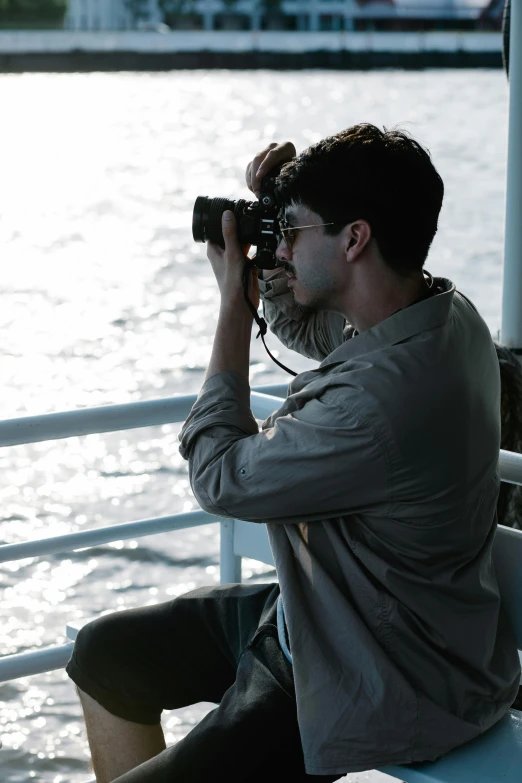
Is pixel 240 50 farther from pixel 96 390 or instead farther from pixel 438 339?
pixel 438 339

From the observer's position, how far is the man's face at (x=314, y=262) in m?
1.66

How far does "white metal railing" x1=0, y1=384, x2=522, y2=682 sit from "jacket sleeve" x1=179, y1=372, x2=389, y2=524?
41cm

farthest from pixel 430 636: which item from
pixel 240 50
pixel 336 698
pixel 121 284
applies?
pixel 240 50

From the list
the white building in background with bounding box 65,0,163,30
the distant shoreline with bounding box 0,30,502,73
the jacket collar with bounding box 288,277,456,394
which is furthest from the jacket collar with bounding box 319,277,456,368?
the white building in background with bounding box 65,0,163,30

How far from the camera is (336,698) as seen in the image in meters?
1.58

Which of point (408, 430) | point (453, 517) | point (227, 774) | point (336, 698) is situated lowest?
point (227, 774)

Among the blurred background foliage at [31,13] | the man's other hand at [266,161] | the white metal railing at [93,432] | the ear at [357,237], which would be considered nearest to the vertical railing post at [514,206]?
the white metal railing at [93,432]

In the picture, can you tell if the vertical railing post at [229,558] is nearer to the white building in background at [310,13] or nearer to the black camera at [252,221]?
the black camera at [252,221]

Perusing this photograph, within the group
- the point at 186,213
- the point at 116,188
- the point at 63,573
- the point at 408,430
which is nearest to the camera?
the point at 408,430

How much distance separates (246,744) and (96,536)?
78cm

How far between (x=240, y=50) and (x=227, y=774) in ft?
240

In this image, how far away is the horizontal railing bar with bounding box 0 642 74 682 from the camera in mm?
2137

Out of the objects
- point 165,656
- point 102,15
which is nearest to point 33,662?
point 165,656

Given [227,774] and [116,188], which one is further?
[116,188]
